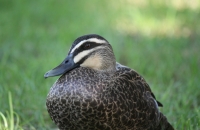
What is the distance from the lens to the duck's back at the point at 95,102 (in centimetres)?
361

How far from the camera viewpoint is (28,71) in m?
5.80

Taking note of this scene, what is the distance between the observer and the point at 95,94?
12.0ft

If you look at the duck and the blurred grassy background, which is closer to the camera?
the duck

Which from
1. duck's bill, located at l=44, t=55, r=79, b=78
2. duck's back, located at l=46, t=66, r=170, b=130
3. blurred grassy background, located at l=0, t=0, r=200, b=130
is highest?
duck's bill, located at l=44, t=55, r=79, b=78

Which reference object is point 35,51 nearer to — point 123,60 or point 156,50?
point 123,60

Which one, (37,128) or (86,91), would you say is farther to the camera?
(37,128)

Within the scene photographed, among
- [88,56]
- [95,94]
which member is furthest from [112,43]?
[95,94]

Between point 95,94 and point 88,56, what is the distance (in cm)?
36

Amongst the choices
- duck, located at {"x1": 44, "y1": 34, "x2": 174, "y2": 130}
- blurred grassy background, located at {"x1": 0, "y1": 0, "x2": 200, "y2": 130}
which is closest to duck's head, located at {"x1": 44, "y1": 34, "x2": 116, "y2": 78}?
duck, located at {"x1": 44, "y1": 34, "x2": 174, "y2": 130}

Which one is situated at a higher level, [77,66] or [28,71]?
[77,66]

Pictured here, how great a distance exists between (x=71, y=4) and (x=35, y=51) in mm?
2553

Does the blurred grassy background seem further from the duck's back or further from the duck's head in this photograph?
the duck's head

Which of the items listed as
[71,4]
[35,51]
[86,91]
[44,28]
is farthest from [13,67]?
[71,4]

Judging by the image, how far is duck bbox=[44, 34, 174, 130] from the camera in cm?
362
